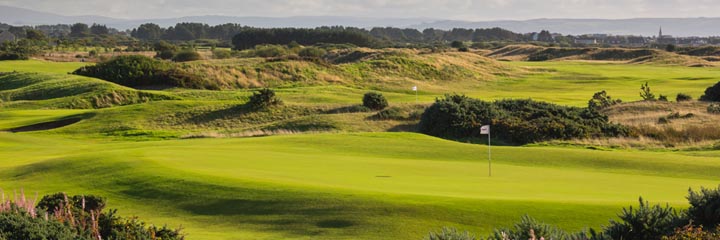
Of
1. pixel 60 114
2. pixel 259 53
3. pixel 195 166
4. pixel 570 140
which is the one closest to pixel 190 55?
pixel 259 53

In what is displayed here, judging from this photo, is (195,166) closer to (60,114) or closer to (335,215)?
(335,215)

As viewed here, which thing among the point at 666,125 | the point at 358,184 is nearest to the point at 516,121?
the point at 666,125

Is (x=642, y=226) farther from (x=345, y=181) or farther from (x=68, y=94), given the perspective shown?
(x=68, y=94)

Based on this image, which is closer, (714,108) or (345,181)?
(345,181)

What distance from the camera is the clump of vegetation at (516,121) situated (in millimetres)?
34812

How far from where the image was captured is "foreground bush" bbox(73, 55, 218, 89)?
6116 cm

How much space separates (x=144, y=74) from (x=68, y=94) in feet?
24.6

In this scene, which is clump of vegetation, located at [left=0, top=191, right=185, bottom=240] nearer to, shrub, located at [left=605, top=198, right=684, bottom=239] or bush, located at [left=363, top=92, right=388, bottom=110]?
shrub, located at [left=605, top=198, right=684, bottom=239]

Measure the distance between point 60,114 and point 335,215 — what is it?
3495 cm

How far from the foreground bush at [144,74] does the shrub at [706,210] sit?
2073 inches

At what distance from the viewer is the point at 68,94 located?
2179 inches

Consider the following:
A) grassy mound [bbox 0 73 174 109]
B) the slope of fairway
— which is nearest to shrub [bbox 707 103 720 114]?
the slope of fairway

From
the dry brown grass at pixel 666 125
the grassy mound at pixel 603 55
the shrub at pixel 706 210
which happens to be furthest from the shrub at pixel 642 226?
the grassy mound at pixel 603 55

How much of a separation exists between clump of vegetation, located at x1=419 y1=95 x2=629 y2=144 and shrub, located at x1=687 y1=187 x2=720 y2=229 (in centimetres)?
2381
